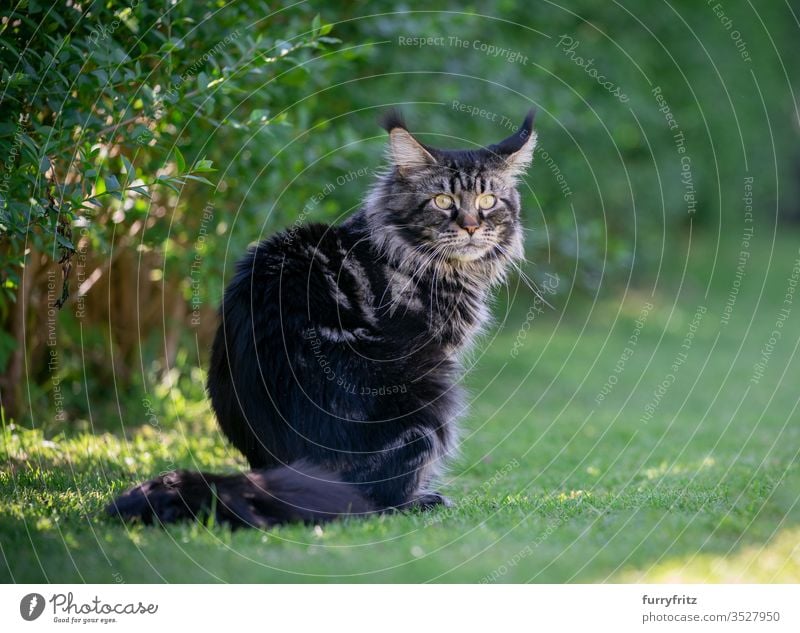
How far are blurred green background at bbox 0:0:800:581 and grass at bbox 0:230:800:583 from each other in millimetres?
38

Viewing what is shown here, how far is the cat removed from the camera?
3.79m

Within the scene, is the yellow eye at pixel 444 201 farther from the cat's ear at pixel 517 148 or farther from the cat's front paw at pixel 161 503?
the cat's front paw at pixel 161 503

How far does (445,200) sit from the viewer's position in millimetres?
4758

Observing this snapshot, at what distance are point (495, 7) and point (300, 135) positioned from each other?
13.2ft

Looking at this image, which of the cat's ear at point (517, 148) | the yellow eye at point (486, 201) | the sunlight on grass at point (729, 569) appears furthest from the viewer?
the cat's ear at point (517, 148)

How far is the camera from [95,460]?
16.4 feet

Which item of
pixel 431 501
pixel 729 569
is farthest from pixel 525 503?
pixel 729 569

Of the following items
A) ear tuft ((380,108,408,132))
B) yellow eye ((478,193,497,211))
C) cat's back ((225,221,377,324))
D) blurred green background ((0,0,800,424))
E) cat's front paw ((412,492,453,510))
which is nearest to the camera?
cat's front paw ((412,492,453,510))

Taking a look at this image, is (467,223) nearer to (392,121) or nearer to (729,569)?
(392,121)

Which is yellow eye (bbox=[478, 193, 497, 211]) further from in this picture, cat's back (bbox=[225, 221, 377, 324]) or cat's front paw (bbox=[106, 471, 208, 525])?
cat's front paw (bbox=[106, 471, 208, 525])

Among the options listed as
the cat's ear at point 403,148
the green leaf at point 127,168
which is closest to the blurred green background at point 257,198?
the green leaf at point 127,168

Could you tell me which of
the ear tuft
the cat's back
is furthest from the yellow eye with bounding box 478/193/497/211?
the cat's back
